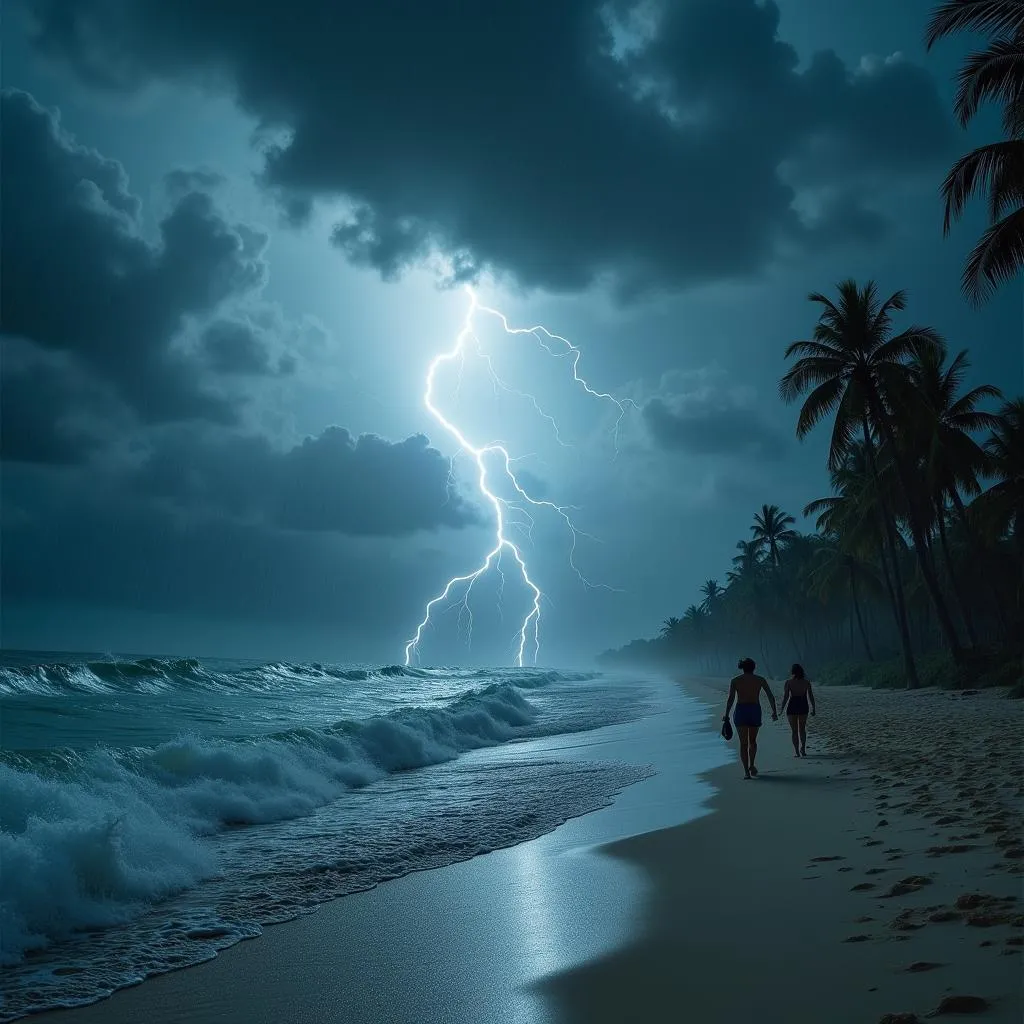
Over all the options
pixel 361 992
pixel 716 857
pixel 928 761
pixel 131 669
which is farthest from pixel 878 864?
pixel 131 669

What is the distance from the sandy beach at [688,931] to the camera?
3.27 meters

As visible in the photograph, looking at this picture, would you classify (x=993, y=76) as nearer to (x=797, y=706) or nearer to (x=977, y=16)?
(x=977, y=16)

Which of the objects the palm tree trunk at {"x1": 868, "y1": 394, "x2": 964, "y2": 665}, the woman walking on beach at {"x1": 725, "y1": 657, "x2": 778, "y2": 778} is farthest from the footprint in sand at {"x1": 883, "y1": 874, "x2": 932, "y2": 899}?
the palm tree trunk at {"x1": 868, "y1": 394, "x2": 964, "y2": 665}

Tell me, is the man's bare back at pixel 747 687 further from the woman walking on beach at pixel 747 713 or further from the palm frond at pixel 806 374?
the palm frond at pixel 806 374

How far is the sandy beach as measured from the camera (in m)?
3.27

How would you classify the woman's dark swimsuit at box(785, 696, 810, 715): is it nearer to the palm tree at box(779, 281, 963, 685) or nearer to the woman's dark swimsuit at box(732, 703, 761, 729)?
the woman's dark swimsuit at box(732, 703, 761, 729)

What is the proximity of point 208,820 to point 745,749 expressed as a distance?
7.18 meters

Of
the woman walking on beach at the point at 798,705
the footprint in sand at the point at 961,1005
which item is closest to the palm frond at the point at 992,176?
the woman walking on beach at the point at 798,705

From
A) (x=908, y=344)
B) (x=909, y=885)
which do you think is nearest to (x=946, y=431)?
(x=908, y=344)

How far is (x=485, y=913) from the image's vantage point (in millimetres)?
5086

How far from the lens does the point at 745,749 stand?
10.3 m

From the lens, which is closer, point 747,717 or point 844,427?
point 747,717

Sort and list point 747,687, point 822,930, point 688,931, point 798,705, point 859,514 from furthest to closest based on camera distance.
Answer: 1. point 859,514
2. point 798,705
3. point 747,687
4. point 688,931
5. point 822,930

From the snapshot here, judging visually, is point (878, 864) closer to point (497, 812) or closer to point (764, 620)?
point (497, 812)
